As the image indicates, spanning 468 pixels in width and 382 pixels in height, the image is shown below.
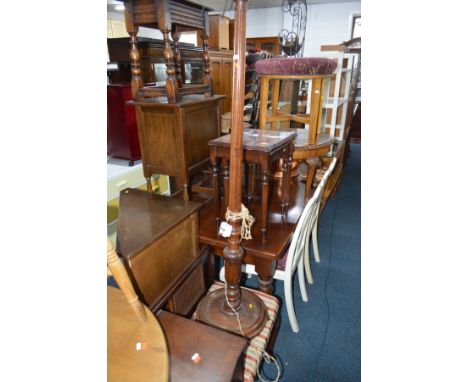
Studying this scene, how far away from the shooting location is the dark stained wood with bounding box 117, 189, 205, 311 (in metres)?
1.03

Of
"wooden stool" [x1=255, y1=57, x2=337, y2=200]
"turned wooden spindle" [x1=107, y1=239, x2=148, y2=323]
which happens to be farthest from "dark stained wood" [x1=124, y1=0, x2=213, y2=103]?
"turned wooden spindle" [x1=107, y1=239, x2=148, y2=323]

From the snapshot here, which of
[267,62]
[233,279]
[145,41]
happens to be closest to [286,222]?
[233,279]

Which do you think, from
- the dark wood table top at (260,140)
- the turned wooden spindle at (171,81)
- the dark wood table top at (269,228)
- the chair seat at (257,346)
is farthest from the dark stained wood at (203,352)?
the turned wooden spindle at (171,81)

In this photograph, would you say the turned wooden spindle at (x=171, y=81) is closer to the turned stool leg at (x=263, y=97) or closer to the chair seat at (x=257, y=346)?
the turned stool leg at (x=263, y=97)

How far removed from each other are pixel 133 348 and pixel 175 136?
106 centimetres

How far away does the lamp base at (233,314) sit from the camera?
1.07 metres

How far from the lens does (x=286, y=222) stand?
1.60m

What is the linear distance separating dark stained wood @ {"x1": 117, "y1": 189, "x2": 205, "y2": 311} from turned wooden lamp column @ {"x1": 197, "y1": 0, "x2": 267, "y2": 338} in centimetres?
19

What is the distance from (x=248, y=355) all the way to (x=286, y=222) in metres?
0.72

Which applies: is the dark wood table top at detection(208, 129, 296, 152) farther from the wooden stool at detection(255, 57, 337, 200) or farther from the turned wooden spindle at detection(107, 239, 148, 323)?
the turned wooden spindle at detection(107, 239, 148, 323)

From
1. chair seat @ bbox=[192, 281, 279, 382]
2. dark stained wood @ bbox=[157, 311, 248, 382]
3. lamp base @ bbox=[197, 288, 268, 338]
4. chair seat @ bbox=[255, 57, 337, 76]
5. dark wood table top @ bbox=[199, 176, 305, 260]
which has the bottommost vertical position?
chair seat @ bbox=[192, 281, 279, 382]

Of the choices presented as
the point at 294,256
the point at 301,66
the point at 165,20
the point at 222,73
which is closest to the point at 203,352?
the point at 294,256
